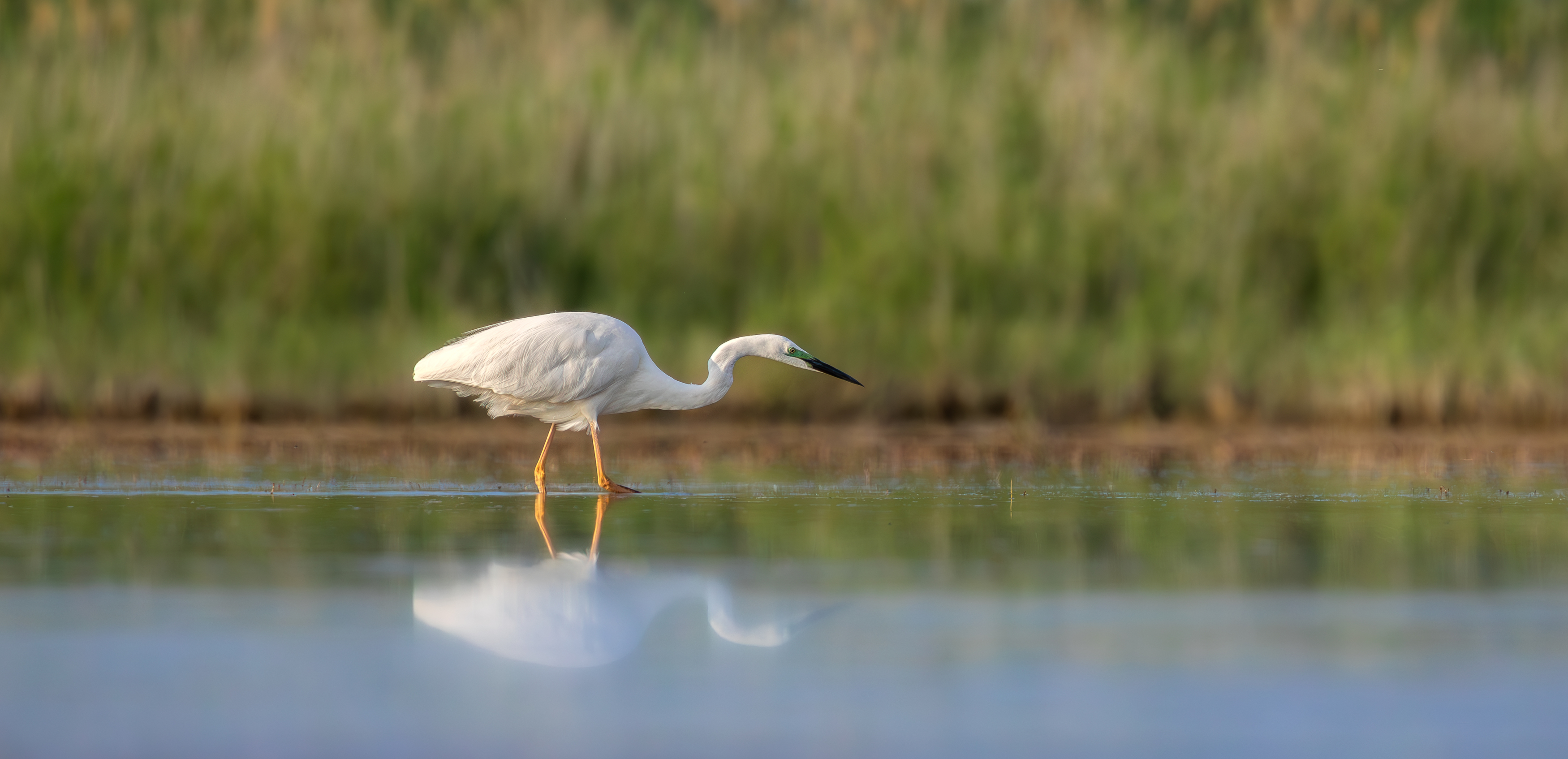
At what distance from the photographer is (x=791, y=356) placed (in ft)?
27.8

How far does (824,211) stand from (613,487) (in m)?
4.28

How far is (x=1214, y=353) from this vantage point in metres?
10.2

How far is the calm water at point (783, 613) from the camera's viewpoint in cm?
370

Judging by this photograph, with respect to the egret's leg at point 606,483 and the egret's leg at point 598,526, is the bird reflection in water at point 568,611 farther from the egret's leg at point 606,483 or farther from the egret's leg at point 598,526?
the egret's leg at point 606,483

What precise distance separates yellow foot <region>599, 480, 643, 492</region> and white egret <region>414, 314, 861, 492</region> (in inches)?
1.8

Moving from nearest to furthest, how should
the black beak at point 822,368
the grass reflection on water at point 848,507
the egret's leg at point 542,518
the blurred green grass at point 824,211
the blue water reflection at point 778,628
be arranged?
the blue water reflection at point 778,628 → the grass reflection on water at point 848,507 → the egret's leg at point 542,518 → the black beak at point 822,368 → the blurred green grass at point 824,211

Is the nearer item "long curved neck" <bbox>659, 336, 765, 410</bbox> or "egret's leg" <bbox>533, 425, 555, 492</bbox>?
"egret's leg" <bbox>533, 425, 555, 492</bbox>

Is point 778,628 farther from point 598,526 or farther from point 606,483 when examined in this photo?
point 606,483

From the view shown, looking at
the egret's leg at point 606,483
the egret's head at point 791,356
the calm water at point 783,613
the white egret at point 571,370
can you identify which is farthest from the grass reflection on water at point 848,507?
the egret's head at point 791,356

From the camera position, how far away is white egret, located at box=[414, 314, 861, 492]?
26.2 feet

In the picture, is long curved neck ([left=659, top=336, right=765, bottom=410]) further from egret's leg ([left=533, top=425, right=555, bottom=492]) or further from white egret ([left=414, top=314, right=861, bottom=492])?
egret's leg ([left=533, top=425, right=555, bottom=492])

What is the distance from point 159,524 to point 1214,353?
5.76m

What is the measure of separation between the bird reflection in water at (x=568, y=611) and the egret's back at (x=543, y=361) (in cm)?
238

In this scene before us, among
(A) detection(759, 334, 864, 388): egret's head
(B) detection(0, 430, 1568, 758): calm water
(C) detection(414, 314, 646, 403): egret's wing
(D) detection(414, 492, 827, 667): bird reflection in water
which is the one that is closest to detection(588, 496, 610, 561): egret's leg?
(B) detection(0, 430, 1568, 758): calm water
